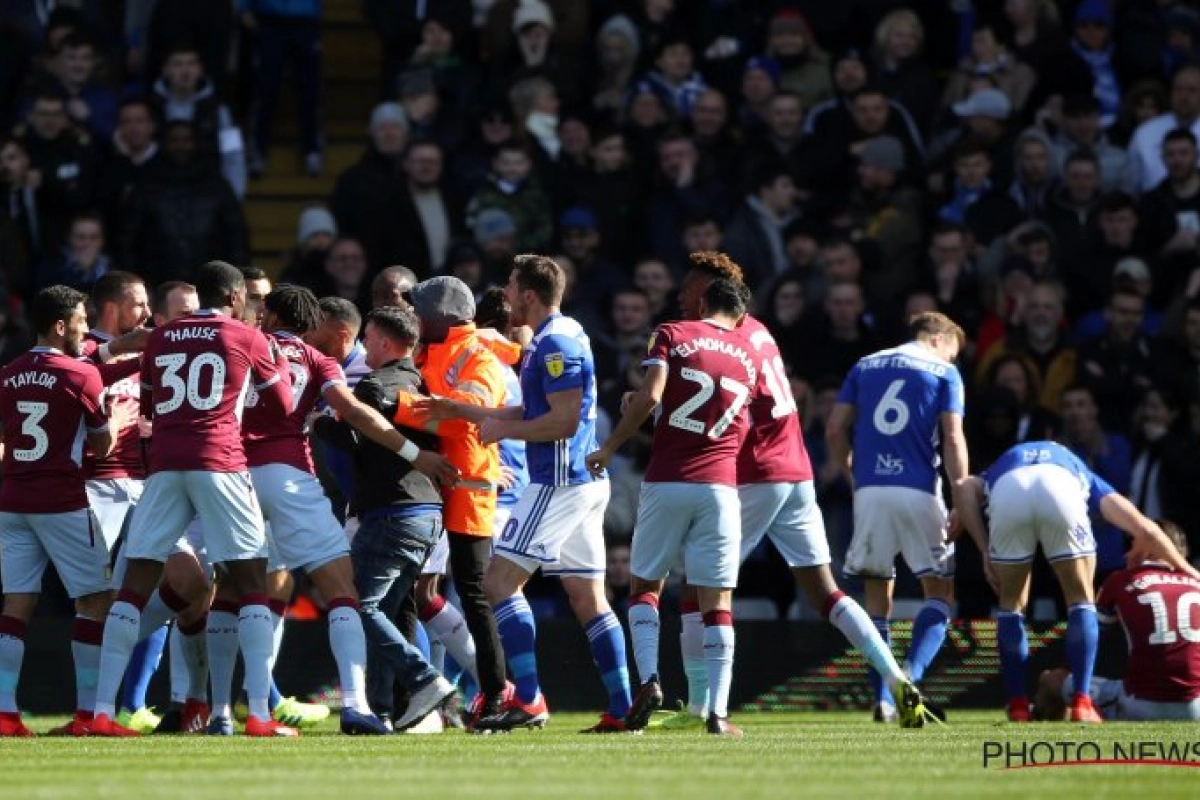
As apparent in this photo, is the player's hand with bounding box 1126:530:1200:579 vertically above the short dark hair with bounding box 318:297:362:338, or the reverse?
the short dark hair with bounding box 318:297:362:338

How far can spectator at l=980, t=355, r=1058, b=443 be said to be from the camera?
18250 mm

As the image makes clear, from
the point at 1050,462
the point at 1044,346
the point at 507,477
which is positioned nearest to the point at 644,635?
the point at 507,477

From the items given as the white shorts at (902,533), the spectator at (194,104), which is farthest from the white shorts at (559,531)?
the spectator at (194,104)

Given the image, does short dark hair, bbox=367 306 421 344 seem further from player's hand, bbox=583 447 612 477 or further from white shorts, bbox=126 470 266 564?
player's hand, bbox=583 447 612 477

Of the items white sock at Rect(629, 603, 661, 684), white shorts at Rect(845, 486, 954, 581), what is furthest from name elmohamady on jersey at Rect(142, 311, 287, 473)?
white shorts at Rect(845, 486, 954, 581)

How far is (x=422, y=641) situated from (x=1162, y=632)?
4419mm

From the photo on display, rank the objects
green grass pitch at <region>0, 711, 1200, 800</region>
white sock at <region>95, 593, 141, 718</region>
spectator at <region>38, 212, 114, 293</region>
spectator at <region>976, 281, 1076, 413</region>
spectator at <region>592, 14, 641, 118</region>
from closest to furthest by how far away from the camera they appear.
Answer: green grass pitch at <region>0, 711, 1200, 800</region> < white sock at <region>95, 593, 141, 718</region> < spectator at <region>38, 212, 114, 293</region> < spectator at <region>976, 281, 1076, 413</region> < spectator at <region>592, 14, 641, 118</region>

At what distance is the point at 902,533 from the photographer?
15.1 m

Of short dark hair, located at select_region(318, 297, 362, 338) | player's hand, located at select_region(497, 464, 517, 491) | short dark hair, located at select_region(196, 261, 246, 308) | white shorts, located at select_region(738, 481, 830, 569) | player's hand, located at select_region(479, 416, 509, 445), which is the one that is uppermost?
short dark hair, located at select_region(196, 261, 246, 308)

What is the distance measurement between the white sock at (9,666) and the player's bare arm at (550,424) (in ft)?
9.64

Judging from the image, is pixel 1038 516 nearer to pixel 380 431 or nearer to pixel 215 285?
pixel 380 431

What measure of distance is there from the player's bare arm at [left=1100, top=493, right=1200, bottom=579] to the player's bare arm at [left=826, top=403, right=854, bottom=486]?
1597mm

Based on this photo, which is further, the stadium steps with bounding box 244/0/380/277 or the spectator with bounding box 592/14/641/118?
the stadium steps with bounding box 244/0/380/277

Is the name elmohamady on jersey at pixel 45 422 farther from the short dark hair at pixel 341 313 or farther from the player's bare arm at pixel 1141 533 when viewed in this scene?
the player's bare arm at pixel 1141 533
